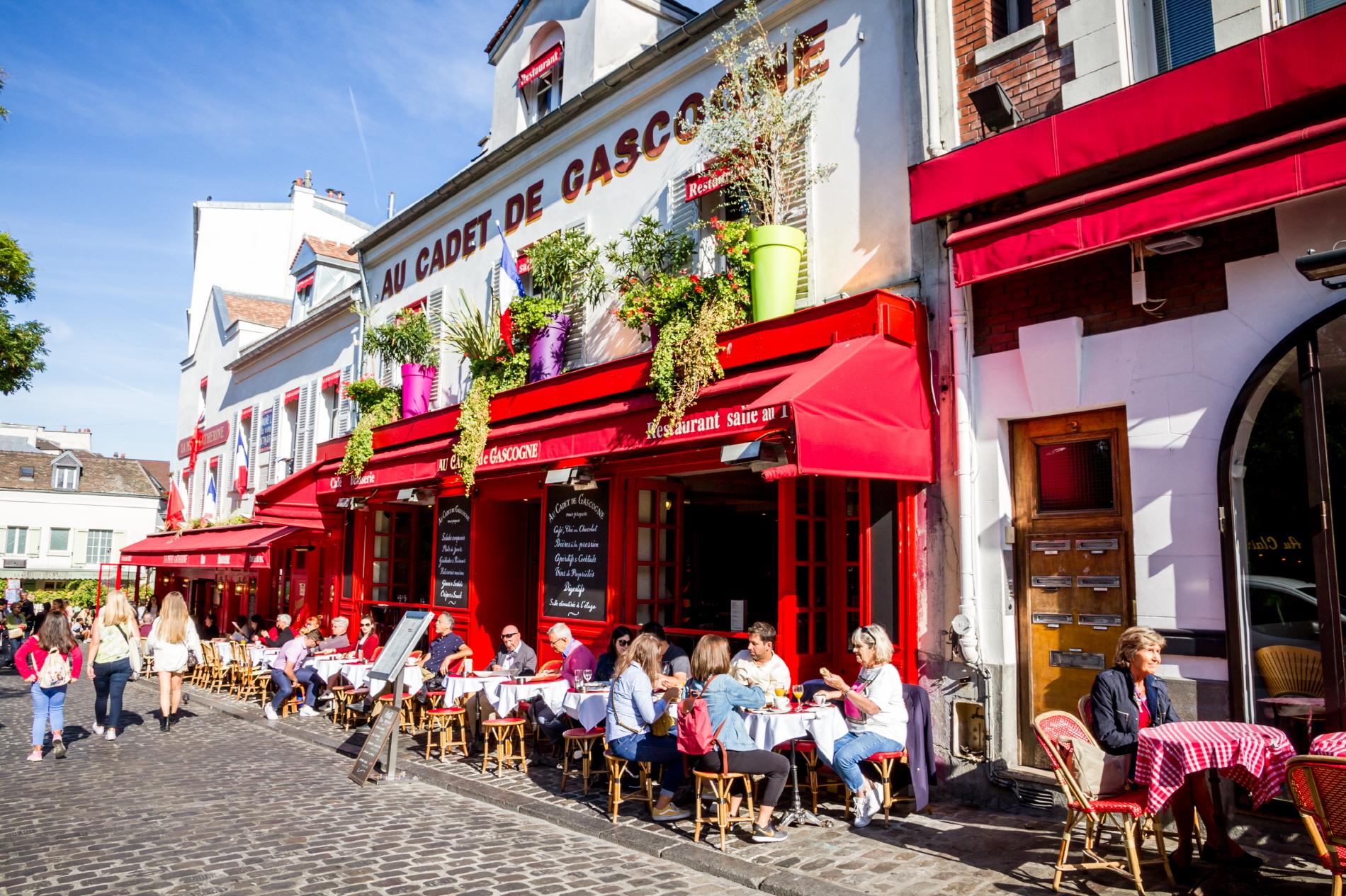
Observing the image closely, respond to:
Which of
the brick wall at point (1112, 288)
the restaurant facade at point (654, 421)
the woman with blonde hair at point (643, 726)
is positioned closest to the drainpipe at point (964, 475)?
the brick wall at point (1112, 288)

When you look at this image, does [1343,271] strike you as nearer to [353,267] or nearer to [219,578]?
[353,267]

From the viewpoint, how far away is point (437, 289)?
15.3m

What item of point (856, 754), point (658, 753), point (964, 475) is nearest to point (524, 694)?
point (658, 753)

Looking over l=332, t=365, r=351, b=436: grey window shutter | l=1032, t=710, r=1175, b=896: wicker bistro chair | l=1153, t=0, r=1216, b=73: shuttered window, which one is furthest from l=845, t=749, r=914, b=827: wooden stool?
l=332, t=365, r=351, b=436: grey window shutter

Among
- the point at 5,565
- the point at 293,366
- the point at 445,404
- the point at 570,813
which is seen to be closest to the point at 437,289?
the point at 445,404

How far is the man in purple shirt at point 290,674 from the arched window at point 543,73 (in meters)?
8.25

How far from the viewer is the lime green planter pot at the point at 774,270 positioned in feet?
28.2

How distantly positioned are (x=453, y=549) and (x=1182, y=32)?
10.4 meters

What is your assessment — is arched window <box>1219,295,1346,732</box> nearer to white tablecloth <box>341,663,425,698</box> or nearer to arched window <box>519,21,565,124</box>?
white tablecloth <box>341,663,425,698</box>

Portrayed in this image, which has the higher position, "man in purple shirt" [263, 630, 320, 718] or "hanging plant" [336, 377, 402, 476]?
"hanging plant" [336, 377, 402, 476]

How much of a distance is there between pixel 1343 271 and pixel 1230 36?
2126 mm

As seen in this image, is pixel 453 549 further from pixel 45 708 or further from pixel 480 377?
pixel 45 708

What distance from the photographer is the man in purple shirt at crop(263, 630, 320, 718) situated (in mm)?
12414

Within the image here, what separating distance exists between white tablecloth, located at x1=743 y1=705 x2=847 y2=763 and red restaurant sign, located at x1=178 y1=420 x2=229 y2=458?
71.9ft
